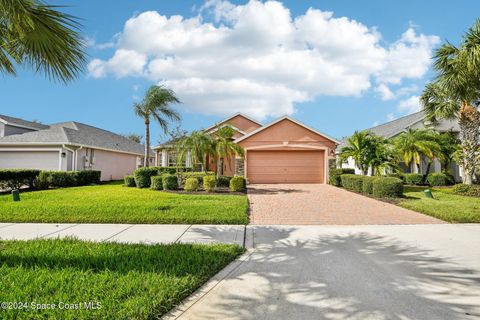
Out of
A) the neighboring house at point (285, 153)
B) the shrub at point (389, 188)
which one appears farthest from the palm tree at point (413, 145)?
the shrub at point (389, 188)

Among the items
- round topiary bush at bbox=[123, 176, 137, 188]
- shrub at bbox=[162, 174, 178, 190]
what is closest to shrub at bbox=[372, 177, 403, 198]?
shrub at bbox=[162, 174, 178, 190]

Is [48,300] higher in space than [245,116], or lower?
lower

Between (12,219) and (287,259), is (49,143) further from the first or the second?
(287,259)

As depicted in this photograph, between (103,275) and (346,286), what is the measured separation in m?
3.32

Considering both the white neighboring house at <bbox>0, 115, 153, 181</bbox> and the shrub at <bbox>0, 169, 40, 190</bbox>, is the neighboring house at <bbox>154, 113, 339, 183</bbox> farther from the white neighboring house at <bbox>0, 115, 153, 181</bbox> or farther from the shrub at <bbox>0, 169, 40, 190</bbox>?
the shrub at <bbox>0, 169, 40, 190</bbox>

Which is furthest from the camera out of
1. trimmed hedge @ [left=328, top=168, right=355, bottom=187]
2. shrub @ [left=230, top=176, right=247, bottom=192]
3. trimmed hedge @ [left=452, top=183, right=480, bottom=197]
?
trimmed hedge @ [left=328, top=168, right=355, bottom=187]

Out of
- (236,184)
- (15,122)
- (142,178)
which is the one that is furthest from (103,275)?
(15,122)

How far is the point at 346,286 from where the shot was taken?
3562 millimetres

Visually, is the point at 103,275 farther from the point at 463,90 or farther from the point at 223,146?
the point at 463,90

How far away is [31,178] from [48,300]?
50.6ft

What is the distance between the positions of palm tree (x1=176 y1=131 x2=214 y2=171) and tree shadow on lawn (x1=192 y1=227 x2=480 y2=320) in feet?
30.4

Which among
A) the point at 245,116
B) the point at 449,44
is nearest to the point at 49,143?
the point at 245,116

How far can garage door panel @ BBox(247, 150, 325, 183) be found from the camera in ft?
63.3

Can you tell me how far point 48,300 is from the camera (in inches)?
117
